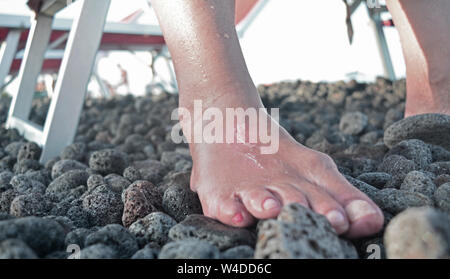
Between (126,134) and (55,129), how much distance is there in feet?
1.69

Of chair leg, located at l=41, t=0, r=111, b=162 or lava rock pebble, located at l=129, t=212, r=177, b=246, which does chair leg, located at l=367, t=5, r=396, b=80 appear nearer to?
chair leg, located at l=41, t=0, r=111, b=162

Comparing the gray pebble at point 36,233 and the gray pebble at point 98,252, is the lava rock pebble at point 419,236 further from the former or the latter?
the gray pebble at point 36,233

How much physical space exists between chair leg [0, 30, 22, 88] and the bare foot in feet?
7.43

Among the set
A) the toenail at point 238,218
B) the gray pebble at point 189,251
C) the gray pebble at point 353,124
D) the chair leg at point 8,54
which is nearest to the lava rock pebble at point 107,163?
the toenail at point 238,218

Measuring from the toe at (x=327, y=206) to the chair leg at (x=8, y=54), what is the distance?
2.51m

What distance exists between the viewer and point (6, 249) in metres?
0.54

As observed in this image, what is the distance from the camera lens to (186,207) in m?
0.89

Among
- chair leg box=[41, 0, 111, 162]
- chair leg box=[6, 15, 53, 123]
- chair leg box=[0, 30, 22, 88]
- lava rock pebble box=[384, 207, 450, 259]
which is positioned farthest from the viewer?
chair leg box=[0, 30, 22, 88]

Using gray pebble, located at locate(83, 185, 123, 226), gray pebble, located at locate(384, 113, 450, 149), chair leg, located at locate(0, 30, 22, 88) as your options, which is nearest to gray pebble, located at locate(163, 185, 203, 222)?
gray pebble, located at locate(83, 185, 123, 226)

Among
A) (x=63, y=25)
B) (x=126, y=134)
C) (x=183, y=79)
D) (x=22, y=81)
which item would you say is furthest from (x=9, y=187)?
(x=63, y=25)

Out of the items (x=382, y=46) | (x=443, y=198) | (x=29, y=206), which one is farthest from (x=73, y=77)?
(x=382, y=46)

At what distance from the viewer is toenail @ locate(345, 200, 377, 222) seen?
67 centimetres

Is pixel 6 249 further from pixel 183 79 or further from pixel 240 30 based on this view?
pixel 240 30

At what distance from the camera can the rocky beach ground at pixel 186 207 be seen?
540 millimetres
